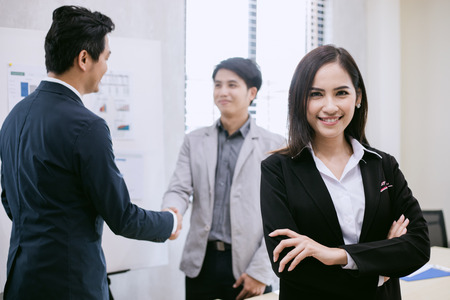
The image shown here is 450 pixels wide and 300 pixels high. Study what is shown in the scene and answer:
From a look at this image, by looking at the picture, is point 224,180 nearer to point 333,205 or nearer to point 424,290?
point 333,205

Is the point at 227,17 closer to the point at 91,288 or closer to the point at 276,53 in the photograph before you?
the point at 276,53

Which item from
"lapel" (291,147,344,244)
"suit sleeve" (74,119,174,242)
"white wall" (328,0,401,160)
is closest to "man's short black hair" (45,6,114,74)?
"suit sleeve" (74,119,174,242)

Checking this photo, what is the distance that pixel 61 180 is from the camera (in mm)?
1397

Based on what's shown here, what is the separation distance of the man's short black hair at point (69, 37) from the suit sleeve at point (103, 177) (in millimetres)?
286

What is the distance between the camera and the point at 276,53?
3.77 m

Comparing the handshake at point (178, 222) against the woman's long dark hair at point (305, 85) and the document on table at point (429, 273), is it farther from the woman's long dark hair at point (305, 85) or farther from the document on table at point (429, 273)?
the document on table at point (429, 273)

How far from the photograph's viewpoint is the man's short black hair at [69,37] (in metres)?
1.48

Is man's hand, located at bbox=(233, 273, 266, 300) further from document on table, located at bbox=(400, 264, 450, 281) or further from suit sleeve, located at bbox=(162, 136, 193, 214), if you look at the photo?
document on table, located at bbox=(400, 264, 450, 281)

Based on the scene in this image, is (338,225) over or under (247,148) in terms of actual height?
under

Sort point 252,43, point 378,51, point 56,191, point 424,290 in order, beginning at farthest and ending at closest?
1. point 378,51
2. point 252,43
3. point 424,290
4. point 56,191

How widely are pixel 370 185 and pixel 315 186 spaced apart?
18 cm

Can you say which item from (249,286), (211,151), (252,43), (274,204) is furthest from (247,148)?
(252,43)

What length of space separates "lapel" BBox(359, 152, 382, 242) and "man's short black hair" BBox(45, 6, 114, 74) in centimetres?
110

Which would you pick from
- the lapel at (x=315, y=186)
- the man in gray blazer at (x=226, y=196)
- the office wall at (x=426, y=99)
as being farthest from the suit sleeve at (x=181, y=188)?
the office wall at (x=426, y=99)
